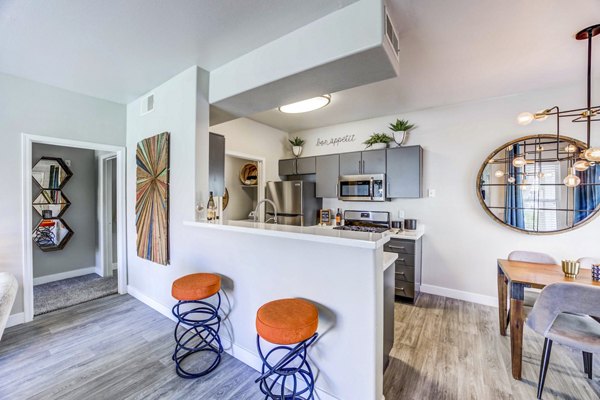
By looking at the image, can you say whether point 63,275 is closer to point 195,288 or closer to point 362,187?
point 195,288

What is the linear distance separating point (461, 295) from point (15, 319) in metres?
5.34

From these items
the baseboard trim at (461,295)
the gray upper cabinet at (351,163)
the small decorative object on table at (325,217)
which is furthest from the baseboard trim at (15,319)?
the baseboard trim at (461,295)

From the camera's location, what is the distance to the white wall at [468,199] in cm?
288

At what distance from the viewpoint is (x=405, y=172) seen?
3.52 meters

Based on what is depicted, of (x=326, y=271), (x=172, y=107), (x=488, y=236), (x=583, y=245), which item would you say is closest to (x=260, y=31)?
(x=172, y=107)

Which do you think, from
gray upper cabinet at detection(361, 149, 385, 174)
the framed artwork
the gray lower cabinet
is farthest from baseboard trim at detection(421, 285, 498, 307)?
the framed artwork

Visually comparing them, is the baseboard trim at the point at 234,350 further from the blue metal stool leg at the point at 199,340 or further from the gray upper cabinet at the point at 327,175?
the gray upper cabinet at the point at 327,175

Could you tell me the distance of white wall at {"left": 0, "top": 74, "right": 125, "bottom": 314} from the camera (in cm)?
258

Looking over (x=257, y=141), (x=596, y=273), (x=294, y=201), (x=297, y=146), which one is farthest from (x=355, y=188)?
(x=596, y=273)

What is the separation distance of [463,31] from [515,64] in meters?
0.94

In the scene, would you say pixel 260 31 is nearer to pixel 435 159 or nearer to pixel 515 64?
pixel 515 64

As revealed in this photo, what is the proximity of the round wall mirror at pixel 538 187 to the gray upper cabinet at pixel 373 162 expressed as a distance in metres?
1.25

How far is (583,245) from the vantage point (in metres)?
2.75

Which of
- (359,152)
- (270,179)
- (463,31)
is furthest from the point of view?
(270,179)
